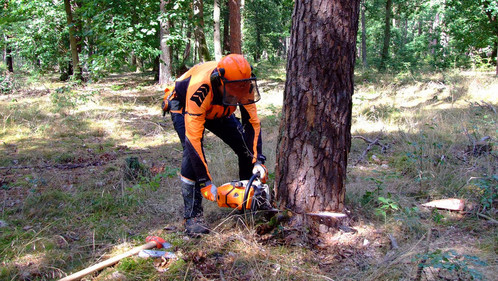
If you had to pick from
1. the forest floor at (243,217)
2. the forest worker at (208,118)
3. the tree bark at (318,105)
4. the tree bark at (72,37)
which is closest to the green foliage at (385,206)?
the forest floor at (243,217)

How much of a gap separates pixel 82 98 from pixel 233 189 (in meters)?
7.96

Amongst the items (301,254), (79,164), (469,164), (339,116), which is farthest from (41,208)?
(469,164)

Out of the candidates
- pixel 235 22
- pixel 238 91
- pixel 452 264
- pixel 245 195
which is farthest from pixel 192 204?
pixel 235 22

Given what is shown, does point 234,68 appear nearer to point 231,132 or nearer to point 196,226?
point 231,132

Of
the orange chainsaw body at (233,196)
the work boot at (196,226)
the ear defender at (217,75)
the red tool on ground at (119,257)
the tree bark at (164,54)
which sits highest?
the tree bark at (164,54)

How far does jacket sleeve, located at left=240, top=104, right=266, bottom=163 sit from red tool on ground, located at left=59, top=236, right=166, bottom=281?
1.26m

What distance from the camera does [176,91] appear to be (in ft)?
11.7

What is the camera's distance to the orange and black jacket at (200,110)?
3.04m

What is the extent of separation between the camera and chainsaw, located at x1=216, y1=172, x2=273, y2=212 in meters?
2.89

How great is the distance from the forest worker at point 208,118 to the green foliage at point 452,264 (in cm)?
155

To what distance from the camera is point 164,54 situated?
11.9 meters

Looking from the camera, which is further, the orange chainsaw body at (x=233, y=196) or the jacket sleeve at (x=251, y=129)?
the jacket sleeve at (x=251, y=129)

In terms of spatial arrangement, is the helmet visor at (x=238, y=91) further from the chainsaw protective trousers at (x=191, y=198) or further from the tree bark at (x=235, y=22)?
the tree bark at (x=235, y=22)

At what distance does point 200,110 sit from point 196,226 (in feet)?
3.37
